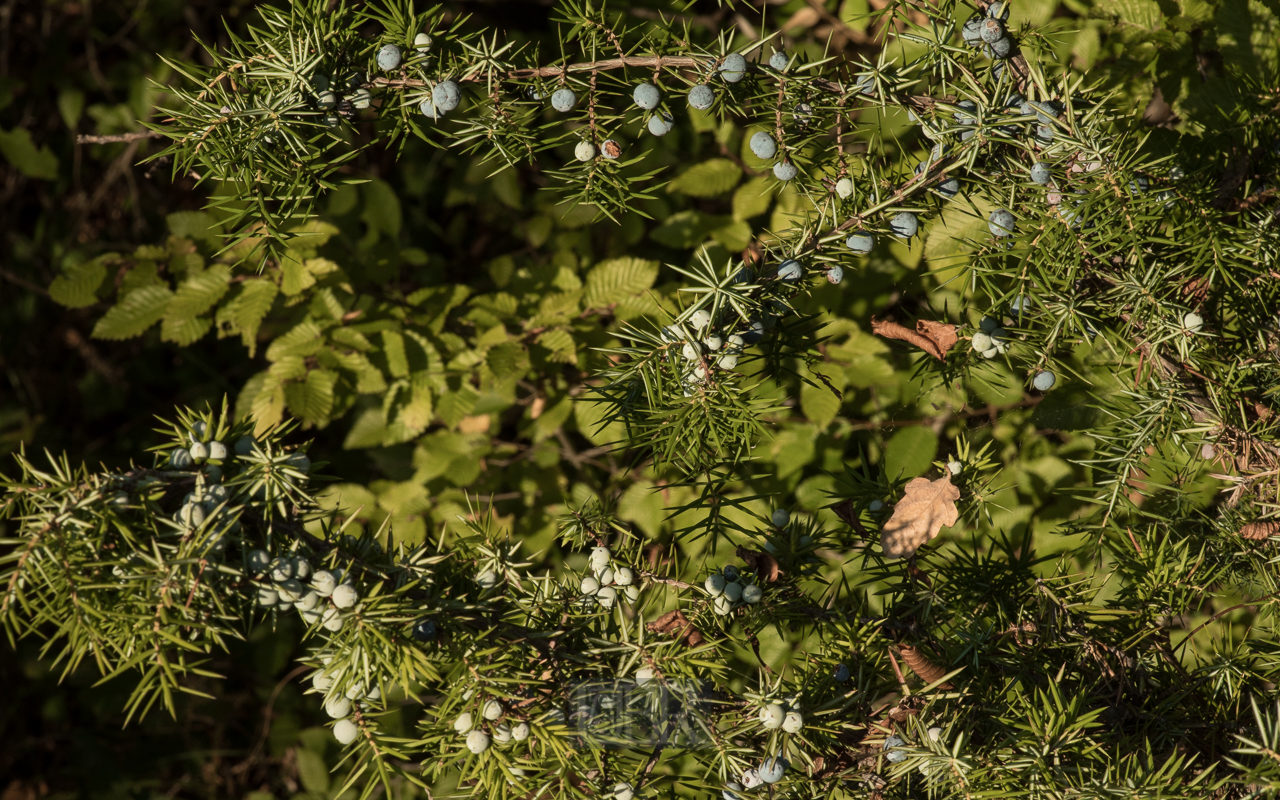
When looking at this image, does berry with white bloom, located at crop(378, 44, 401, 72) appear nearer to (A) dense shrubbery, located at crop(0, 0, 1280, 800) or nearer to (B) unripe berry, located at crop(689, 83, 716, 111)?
(A) dense shrubbery, located at crop(0, 0, 1280, 800)

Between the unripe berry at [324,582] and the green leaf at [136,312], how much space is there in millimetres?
1305

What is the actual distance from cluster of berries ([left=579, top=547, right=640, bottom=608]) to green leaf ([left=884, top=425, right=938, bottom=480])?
814mm

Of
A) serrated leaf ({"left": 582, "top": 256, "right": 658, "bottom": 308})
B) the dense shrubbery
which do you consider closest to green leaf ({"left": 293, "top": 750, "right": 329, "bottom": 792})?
serrated leaf ({"left": 582, "top": 256, "right": 658, "bottom": 308})

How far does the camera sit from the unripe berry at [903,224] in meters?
0.61

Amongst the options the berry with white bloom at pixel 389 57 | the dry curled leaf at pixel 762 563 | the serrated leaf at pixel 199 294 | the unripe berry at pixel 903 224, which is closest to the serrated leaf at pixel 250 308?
the serrated leaf at pixel 199 294

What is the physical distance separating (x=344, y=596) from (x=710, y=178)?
130cm

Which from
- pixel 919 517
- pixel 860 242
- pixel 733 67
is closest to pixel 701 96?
pixel 733 67

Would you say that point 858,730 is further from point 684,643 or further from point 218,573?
point 218,573

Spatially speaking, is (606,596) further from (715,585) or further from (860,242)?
(860,242)

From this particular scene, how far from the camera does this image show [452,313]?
1.71 metres

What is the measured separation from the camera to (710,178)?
1627 millimetres

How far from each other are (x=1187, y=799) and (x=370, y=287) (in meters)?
1.57

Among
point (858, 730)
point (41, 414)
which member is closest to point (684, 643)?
point (858, 730)

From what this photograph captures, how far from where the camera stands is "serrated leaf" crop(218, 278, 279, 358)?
1.42m
